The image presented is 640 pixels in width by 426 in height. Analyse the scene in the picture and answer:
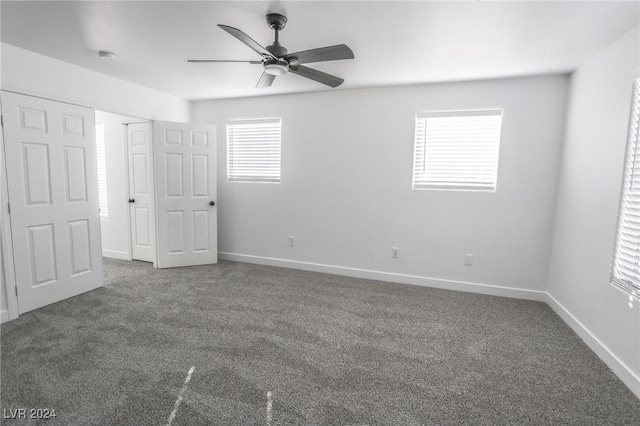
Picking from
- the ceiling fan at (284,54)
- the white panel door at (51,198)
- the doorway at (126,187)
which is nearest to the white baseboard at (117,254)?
the doorway at (126,187)

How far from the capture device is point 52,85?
298 centimetres

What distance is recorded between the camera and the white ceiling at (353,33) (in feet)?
6.60

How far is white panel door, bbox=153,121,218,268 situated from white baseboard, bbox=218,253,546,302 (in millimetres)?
531

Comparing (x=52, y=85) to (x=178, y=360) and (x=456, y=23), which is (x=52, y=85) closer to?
(x=178, y=360)

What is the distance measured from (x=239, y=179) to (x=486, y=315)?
12.2 feet

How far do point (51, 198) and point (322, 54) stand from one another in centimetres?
304

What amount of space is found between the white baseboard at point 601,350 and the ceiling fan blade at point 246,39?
3.29m

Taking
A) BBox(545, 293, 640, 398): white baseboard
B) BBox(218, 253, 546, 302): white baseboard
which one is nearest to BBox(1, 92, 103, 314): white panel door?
BBox(218, 253, 546, 302): white baseboard

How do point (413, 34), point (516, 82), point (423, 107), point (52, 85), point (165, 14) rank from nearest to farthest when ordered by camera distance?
1. point (165, 14)
2. point (413, 34)
3. point (52, 85)
4. point (516, 82)
5. point (423, 107)

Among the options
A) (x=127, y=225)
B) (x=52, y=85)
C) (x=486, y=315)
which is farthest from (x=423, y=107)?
(x=127, y=225)

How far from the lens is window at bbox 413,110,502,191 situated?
3.50 metres

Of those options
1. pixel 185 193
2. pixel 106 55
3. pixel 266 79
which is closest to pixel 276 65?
pixel 266 79

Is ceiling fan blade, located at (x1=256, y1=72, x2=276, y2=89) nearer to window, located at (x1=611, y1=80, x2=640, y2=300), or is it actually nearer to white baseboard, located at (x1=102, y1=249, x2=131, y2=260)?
window, located at (x1=611, y1=80, x2=640, y2=300)

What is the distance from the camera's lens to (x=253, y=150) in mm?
4590
